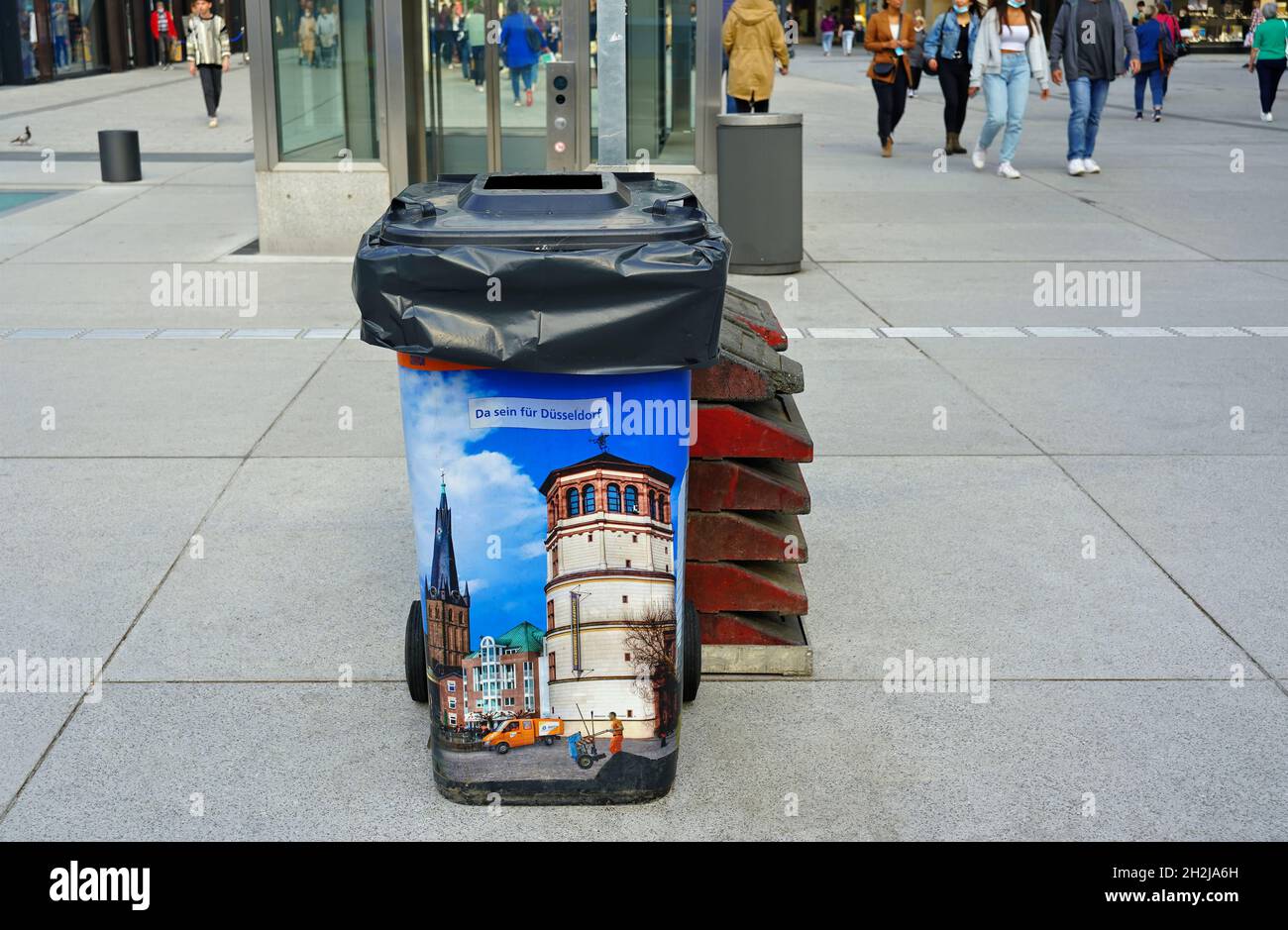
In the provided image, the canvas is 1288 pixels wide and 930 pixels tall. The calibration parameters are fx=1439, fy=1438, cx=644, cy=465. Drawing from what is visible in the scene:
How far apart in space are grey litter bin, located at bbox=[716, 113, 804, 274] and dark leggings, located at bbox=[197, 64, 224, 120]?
13001 millimetres

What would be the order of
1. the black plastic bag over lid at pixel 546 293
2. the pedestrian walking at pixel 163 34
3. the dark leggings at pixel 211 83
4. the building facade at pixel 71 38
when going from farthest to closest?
1. the pedestrian walking at pixel 163 34
2. the building facade at pixel 71 38
3. the dark leggings at pixel 211 83
4. the black plastic bag over lid at pixel 546 293

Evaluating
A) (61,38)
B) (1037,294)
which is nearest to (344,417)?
(1037,294)

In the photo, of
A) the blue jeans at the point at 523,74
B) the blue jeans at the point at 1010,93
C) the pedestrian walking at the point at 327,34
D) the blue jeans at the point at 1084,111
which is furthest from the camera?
the blue jeans at the point at 1010,93

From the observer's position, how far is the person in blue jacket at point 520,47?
11.4 m

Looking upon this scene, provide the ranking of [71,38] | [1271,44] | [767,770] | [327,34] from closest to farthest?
[767,770] → [327,34] → [1271,44] → [71,38]

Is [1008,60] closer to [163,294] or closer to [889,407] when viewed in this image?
[889,407]

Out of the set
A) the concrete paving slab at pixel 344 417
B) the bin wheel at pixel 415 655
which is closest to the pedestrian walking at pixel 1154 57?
the concrete paving slab at pixel 344 417

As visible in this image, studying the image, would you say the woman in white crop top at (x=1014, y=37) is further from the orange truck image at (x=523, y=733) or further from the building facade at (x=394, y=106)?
the orange truck image at (x=523, y=733)

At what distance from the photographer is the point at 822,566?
16.2ft

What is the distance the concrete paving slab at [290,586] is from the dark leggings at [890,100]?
12574mm

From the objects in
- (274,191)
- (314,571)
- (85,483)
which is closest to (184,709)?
(314,571)

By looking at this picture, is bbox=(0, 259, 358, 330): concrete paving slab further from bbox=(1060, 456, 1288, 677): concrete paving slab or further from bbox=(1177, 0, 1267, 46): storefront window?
bbox=(1177, 0, 1267, 46): storefront window

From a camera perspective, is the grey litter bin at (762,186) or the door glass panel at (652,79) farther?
the door glass panel at (652,79)

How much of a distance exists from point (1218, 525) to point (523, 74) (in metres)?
7.81
